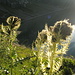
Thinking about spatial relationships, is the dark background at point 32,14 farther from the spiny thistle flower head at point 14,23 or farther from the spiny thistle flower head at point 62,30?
the spiny thistle flower head at point 62,30

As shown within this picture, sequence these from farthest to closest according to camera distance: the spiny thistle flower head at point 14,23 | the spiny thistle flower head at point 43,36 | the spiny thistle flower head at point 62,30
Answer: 1. the spiny thistle flower head at point 14,23
2. the spiny thistle flower head at point 43,36
3. the spiny thistle flower head at point 62,30

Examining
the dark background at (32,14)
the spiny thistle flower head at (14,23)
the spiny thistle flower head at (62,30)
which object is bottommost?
the spiny thistle flower head at (62,30)

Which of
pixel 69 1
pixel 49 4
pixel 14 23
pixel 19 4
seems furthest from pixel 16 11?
pixel 14 23

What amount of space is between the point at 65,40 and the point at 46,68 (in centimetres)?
52

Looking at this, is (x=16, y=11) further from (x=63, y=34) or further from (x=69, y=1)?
(x=63, y=34)

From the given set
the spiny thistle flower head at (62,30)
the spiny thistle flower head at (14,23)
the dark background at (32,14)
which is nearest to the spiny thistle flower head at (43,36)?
the spiny thistle flower head at (62,30)

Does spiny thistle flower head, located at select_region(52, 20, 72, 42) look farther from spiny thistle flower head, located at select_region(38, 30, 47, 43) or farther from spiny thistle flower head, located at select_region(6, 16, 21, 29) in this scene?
spiny thistle flower head, located at select_region(6, 16, 21, 29)

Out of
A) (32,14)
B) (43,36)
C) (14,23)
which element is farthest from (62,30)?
(32,14)

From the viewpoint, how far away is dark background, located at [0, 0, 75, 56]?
74719 millimetres

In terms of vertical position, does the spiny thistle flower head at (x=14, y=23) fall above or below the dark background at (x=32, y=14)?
below

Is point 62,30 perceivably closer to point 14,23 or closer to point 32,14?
point 14,23

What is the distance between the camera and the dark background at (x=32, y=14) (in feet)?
245

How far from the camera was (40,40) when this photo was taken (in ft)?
11.8

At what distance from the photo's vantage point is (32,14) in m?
136
